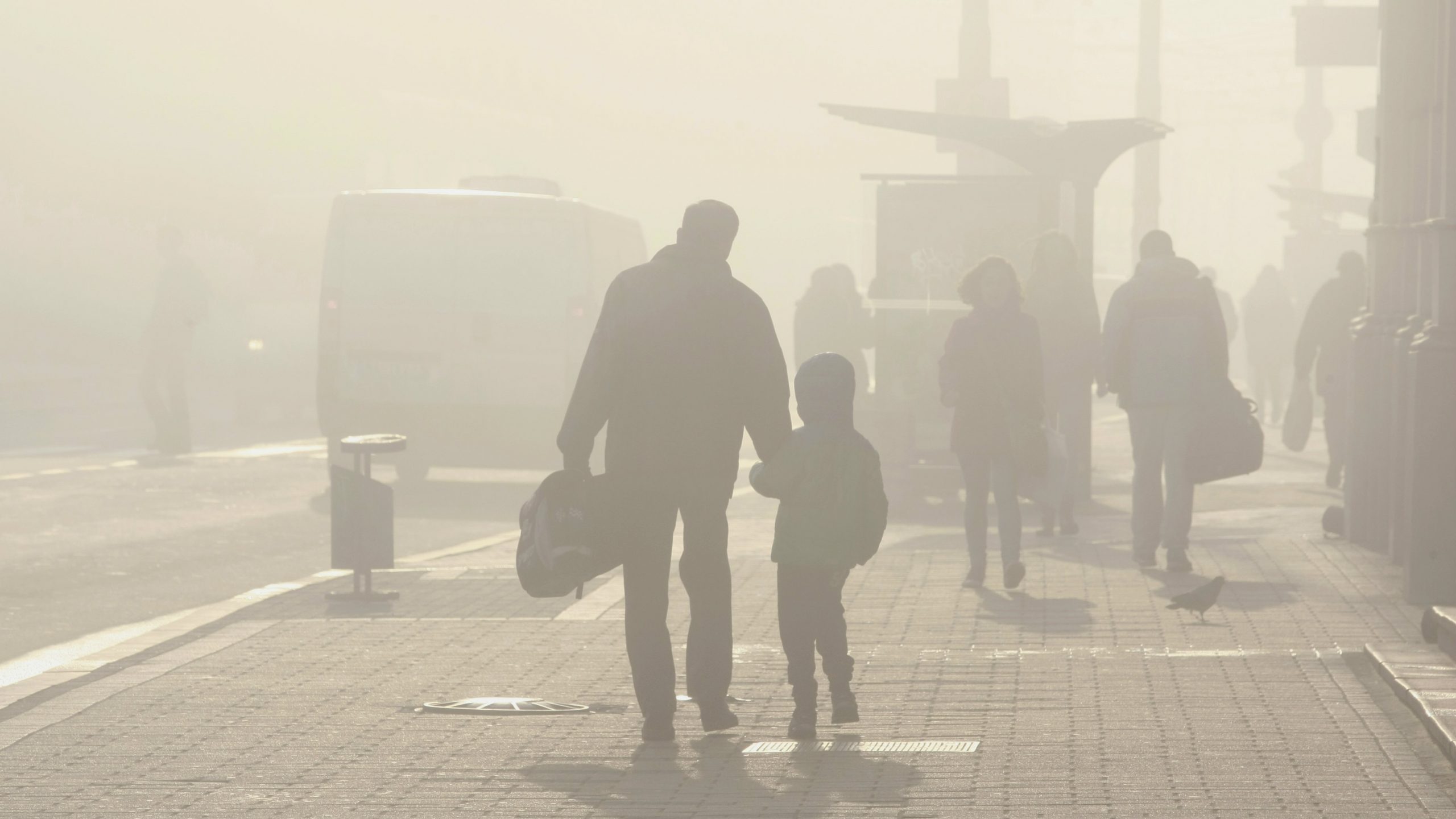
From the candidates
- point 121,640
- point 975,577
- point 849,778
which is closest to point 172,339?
point 121,640

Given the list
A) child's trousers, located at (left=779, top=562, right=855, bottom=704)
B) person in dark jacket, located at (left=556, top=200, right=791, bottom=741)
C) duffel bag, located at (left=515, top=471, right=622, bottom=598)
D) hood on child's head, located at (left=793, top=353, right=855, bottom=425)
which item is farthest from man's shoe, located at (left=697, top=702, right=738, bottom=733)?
hood on child's head, located at (left=793, top=353, right=855, bottom=425)

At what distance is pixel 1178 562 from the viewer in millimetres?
11094

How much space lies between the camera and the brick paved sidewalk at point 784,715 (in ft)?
19.3

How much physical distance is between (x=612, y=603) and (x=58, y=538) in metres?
5.18

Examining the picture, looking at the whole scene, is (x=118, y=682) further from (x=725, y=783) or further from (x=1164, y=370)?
(x=1164, y=370)

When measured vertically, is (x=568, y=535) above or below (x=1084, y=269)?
below

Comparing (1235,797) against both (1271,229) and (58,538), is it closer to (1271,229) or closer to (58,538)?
(58,538)

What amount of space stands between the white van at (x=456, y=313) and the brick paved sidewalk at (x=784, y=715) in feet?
18.7

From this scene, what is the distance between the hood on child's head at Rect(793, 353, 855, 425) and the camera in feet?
22.9

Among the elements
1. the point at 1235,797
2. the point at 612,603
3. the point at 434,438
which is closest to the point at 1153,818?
the point at 1235,797

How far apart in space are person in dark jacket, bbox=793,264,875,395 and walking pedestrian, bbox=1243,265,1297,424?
7.82 m

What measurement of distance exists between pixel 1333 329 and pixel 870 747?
10010mm

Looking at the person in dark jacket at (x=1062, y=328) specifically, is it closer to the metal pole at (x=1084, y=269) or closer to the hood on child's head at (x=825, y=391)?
the metal pole at (x=1084, y=269)

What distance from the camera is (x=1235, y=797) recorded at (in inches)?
225
